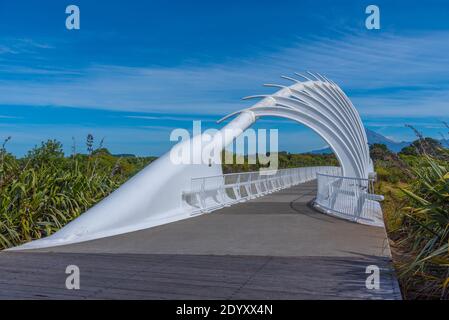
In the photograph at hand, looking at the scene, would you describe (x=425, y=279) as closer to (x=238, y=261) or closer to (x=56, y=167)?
(x=238, y=261)

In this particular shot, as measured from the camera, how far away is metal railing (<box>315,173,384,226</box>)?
39.7 feet

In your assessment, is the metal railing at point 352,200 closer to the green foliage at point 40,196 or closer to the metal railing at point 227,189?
the metal railing at point 227,189

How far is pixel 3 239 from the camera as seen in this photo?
31.5 feet

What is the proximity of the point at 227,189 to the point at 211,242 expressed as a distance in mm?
10086

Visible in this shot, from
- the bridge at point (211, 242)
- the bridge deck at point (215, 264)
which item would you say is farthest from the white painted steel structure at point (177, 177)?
the bridge deck at point (215, 264)

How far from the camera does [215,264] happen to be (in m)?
7.63

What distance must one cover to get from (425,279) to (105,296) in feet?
13.0

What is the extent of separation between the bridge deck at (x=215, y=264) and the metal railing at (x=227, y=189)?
3456 mm

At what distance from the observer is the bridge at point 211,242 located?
20.6 ft

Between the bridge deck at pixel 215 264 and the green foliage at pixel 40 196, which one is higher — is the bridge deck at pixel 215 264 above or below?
below

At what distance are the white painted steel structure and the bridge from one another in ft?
0.10

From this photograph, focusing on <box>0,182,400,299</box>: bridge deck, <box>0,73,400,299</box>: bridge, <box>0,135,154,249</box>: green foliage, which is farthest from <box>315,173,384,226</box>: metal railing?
<box>0,135,154,249</box>: green foliage

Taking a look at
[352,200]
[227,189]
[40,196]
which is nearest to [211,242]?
[40,196]
